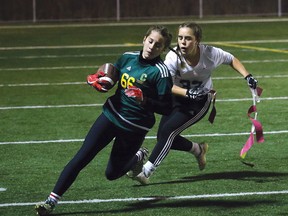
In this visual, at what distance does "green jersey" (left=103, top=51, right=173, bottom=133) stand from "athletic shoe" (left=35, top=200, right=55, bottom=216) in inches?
32.2

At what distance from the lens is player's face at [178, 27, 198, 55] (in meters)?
8.62

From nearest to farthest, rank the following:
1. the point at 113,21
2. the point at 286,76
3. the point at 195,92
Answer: the point at 195,92 < the point at 286,76 < the point at 113,21

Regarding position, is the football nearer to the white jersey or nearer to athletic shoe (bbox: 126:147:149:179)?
athletic shoe (bbox: 126:147:149:179)

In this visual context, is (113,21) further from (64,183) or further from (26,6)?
(64,183)

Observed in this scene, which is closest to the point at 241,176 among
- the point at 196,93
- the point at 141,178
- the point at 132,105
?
the point at 196,93

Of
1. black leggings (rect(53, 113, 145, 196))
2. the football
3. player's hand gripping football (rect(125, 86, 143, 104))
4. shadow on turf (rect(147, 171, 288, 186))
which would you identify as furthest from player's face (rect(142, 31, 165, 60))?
shadow on turf (rect(147, 171, 288, 186))

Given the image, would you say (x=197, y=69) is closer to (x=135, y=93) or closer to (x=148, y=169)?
(x=148, y=169)

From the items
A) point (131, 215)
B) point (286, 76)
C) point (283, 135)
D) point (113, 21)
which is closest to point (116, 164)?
point (131, 215)

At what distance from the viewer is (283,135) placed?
37.3 feet

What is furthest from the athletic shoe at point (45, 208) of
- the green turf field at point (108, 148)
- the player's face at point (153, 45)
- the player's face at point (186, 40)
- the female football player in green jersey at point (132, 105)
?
the player's face at point (186, 40)

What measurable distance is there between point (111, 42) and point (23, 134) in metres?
13.5

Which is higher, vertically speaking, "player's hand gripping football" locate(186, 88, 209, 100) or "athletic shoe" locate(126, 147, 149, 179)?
"player's hand gripping football" locate(186, 88, 209, 100)

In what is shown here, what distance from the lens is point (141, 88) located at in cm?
786

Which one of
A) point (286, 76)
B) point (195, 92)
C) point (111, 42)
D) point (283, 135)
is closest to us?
point (195, 92)
